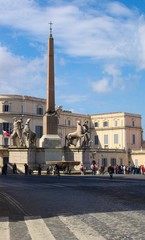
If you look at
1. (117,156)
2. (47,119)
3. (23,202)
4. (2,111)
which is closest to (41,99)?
(2,111)

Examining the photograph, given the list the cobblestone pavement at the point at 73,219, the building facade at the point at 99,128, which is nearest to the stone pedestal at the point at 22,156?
the cobblestone pavement at the point at 73,219

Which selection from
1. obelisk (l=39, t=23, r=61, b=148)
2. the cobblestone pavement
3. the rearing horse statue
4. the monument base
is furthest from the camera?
the rearing horse statue

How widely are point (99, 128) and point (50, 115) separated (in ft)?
179

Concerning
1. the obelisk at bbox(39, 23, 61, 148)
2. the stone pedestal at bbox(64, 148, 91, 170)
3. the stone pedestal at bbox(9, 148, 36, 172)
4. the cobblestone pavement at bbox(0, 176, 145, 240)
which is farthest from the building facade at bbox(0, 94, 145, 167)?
the cobblestone pavement at bbox(0, 176, 145, 240)

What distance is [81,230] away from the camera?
7004 millimetres

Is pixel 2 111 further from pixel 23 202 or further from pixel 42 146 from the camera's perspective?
pixel 23 202

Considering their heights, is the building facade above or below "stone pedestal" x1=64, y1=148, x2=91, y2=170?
above

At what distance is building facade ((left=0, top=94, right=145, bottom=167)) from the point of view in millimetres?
72000

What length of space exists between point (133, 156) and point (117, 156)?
3486 mm

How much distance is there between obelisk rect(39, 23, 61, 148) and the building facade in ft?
101

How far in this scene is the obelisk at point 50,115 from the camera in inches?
1363

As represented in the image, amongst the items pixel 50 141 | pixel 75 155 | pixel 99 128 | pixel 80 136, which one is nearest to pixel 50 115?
pixel 50 141

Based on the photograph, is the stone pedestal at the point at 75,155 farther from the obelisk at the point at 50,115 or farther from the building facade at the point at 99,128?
the building facade at the point at 99,128

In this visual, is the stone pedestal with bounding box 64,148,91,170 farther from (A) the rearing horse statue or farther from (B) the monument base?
(B) the monument base
